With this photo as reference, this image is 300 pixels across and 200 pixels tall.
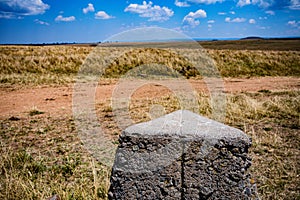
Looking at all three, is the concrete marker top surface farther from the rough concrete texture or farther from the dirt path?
the dirt path

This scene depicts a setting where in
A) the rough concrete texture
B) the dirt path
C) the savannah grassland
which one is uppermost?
the rough concrete texture

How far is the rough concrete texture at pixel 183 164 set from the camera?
88.7 inches

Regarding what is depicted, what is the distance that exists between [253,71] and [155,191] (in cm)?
1764

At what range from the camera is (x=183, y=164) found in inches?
90.3

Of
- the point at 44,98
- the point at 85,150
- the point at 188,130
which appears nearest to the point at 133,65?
the point at 44,98

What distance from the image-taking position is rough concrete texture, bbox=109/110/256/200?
2252mm

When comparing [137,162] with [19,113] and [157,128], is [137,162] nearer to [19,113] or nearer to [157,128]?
[157,128]

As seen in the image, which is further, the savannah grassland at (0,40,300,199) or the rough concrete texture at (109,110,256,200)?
the savannah grassland at (0,40,300,199)

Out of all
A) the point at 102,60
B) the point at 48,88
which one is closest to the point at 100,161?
the point at 48,88

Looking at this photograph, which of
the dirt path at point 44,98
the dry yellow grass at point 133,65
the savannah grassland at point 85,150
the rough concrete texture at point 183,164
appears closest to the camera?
the rough concrete texture at point 183,164

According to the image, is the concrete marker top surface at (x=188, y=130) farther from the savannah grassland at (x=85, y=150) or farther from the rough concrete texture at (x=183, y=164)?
the savannah grassland at (x=85, y=150)

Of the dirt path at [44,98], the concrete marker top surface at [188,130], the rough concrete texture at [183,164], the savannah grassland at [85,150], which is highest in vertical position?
the concrete marker top surface at [188,130]

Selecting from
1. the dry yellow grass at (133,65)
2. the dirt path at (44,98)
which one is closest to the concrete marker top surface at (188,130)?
the dirt path at (44,98)

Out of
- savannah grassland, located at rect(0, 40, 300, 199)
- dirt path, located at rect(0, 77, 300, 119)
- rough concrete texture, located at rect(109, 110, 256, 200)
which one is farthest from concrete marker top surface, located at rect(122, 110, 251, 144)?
dirt path, located at rect(0, 77, 300, 119)
